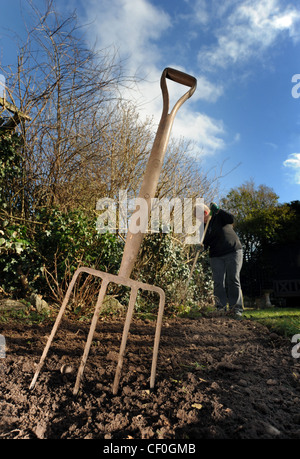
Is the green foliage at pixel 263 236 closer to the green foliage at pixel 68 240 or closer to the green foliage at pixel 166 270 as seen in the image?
the green foliage at pixel 166 270

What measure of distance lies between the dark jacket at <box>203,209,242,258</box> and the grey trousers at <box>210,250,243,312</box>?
0.12m

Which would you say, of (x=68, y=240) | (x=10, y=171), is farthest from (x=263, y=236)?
(x=10, y=171)

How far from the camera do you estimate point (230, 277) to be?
5.12 meters

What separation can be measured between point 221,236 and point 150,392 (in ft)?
12.2

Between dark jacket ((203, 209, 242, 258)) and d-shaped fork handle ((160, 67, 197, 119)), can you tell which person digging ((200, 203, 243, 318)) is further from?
d-shaped fork handle ((160, 67, 197, 119))

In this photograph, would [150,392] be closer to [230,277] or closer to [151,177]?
[151,177]

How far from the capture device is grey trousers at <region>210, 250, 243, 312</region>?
4.99 m

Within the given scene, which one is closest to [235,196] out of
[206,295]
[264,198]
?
[264,198]

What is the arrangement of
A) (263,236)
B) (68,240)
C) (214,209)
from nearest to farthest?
(68,240) → (214,209) → (263,236)

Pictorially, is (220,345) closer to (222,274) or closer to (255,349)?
(255,349)

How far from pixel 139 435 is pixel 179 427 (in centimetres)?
18

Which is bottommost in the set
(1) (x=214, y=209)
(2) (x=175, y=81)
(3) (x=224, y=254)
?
(3) (x=224, y=254)

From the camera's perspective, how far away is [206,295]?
24.9 ft

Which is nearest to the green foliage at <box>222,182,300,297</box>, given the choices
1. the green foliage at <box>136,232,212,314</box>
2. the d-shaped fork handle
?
the green foliage at <box>136,232,212,314</box>
